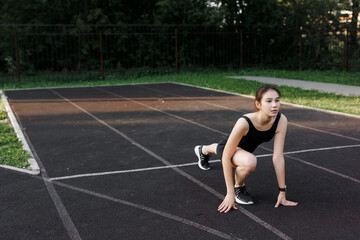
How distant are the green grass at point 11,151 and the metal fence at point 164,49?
45.4 feet

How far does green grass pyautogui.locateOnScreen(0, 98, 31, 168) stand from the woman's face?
3571 millimetres

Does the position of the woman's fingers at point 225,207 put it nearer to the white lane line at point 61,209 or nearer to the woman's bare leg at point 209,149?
the woman's bare leg at point 209,149

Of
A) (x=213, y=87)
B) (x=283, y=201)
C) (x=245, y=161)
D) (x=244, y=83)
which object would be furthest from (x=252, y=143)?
(x=244, y=83)

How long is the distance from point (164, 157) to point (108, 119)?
3638 millimetres

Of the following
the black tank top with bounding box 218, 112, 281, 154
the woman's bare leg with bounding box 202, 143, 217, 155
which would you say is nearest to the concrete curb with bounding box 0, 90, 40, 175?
the woman's bare leg with bounding box 202, 143, 217, 155

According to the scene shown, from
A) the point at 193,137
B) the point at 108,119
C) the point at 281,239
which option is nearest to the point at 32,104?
the point at 108,119

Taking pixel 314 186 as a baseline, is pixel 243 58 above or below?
above

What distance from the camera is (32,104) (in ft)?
39.5

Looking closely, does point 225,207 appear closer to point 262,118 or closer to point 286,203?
point 286,203

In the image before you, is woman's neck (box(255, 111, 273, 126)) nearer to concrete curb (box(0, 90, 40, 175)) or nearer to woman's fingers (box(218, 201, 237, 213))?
woman's fingers (box(218, 201, 237, 213))

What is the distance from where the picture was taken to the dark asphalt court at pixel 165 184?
372 cm

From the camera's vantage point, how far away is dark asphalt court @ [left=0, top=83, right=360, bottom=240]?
3721 millimetres

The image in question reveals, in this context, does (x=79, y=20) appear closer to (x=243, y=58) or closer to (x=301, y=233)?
(x=243, y=58)

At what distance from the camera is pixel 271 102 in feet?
12.5
